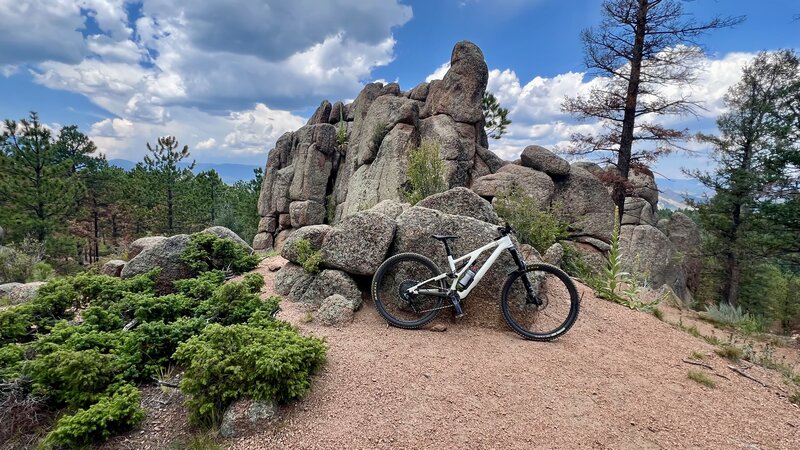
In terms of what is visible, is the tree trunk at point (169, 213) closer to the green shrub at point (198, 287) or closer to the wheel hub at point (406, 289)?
the green shrub at point (198, 287)

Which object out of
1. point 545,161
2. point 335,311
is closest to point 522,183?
point 545,161

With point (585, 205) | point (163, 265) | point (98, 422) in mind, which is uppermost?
point (585, 205)

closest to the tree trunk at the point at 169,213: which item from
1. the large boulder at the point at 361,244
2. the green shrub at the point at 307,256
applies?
the green shrub at the point at 307,256

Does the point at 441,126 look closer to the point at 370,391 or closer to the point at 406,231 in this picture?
the point at 406,231

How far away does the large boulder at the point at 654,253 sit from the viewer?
18.8 meters

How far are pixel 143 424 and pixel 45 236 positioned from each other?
92.8 feet

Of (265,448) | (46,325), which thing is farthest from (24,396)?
(265,448)

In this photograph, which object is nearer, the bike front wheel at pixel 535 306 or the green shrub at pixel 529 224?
the bike front wheel at pixel 535 306

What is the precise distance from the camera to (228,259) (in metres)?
7.74

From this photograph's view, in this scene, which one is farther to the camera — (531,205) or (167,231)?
(167,231)

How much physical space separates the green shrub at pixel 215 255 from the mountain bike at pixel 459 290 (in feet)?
11.8

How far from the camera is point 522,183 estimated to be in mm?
13383

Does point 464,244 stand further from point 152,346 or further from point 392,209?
point 152,346

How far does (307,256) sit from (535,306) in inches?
153
